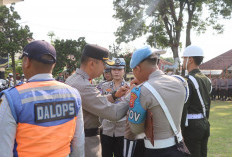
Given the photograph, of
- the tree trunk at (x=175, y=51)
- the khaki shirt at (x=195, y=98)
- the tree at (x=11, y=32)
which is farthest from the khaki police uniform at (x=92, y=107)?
the tree trunk at (x=175, y=51)

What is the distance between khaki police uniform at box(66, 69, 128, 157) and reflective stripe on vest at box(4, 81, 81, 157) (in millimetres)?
559

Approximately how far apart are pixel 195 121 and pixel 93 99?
1738 mm

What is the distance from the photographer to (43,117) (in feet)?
5.71

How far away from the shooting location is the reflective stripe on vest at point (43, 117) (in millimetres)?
1673

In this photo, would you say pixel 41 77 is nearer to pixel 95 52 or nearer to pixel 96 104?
pixel 96 104

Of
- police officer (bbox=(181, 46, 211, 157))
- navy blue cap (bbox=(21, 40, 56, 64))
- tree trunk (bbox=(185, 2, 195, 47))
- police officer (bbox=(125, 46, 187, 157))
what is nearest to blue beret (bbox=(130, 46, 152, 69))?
police officer (bbox=(125, 46, 187, 157))

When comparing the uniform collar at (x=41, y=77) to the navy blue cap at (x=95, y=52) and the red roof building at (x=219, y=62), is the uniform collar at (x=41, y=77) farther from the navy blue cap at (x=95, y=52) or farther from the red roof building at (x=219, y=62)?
the red roof building at (x=219, y=62)

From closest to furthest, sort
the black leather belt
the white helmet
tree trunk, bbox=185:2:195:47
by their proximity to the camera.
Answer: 1. the black leather belt
2. the white helmet
3. tree trunk, bbox=185:2:195:47

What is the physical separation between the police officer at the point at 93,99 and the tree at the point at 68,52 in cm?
2418

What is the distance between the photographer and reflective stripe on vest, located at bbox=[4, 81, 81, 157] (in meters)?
1.67

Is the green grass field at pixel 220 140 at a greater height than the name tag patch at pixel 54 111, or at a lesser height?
lesser

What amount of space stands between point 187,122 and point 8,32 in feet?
66.8

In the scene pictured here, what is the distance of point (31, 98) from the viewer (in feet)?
5.61

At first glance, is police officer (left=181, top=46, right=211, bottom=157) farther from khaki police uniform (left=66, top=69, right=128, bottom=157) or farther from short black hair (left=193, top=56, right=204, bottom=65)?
khaki police uniform (left=66, top=69, right=128, bottom=157)
